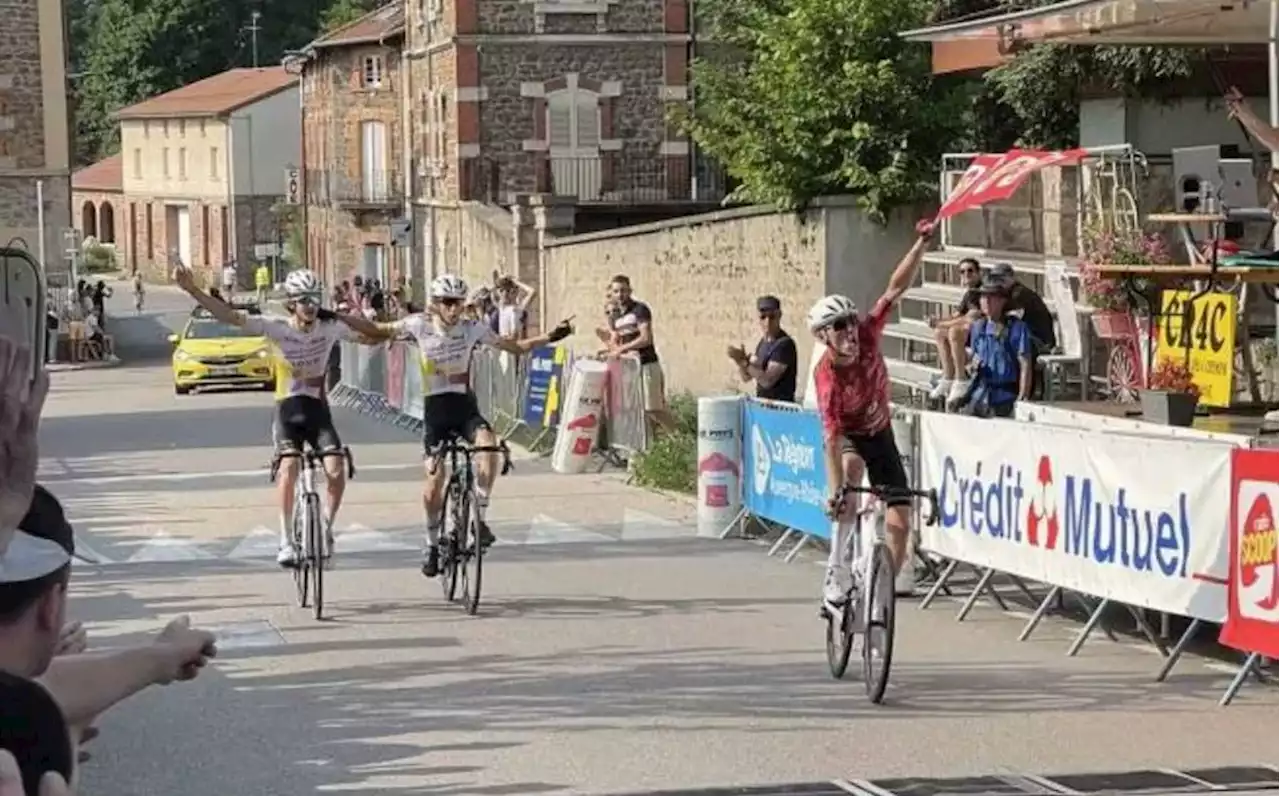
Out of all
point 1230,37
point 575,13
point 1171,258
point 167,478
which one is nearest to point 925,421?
point 1171,258

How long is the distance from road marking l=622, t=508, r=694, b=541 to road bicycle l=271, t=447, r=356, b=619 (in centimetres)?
416

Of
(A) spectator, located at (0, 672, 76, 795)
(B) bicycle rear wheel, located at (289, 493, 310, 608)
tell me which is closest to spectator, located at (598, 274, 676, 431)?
(B) bicycle rear wheel, located at (289, 493, 310, 608)

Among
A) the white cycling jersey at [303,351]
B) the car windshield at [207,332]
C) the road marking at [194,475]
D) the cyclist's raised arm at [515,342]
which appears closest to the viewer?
the white cycling jersey at [303,351]

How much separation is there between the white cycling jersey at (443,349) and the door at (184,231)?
89.6 metres

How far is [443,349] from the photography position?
49.4ft

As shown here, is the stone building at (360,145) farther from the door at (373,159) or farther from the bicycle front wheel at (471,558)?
the bicycle front wheel at (471,558)

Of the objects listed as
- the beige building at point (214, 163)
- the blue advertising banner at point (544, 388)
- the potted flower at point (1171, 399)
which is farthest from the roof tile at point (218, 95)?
the potted flower at point (1171, 399)

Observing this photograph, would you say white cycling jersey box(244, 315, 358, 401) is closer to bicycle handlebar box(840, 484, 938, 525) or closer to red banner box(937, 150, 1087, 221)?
red banner box(937, 150, 1087, 221)

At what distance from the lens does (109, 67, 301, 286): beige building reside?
318 ft

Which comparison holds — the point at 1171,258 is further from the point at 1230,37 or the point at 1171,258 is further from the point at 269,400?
the point at 269,400

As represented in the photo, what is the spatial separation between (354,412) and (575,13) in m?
19.8

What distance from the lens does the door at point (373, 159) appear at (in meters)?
71.2

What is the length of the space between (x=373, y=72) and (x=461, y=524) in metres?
59.0

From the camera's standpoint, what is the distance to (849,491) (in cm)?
1179
